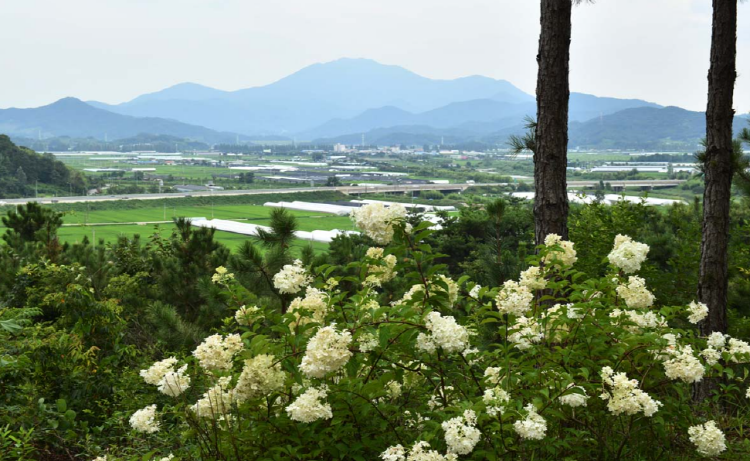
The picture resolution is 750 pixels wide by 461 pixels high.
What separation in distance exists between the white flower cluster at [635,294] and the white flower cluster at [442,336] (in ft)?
3.77

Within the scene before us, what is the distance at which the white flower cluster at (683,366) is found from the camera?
2.81 meters

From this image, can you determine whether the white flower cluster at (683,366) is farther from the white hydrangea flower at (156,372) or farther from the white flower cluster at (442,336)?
the white hydrangea flower at (156,372)

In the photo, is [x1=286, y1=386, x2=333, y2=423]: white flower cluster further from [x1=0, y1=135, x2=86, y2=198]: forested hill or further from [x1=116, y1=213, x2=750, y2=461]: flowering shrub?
[x1=0, y1=135, x2=86, y2=198]: forested hill

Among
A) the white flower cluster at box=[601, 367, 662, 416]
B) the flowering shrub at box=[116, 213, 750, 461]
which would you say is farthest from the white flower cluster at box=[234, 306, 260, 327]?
the white flower cluster at box=[601, 367, 662, 416]

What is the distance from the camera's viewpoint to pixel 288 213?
685 cm

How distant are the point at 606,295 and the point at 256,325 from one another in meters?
1.96

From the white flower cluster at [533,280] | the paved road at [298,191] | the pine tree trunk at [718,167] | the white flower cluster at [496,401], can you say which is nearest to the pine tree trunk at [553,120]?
the pine tree trunk at [718,167]

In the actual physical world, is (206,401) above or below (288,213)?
below

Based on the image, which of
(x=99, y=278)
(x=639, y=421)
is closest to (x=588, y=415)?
(x=639, y=421)

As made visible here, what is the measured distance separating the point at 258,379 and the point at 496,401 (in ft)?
3.21

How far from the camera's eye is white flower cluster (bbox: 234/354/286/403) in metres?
2.59

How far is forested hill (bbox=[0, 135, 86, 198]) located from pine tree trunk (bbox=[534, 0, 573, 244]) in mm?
69795

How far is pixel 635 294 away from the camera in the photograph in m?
3.31

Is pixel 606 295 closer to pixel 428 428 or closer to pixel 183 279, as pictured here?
pixel 428 428
